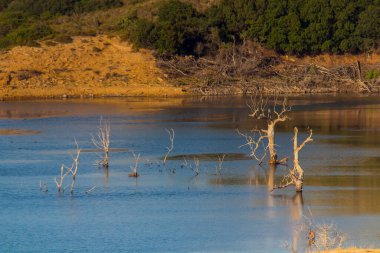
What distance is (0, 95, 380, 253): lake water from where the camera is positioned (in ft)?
73.0

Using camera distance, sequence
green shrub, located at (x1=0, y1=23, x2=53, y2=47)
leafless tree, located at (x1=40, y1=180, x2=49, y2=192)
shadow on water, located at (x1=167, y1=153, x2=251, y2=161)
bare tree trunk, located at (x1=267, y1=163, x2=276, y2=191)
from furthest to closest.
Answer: green shrub, located at (x1=0, y1=23, x2=53, y2=47) → shadow on water, located at (x1=167, y1=153, x2=251, y2=161) → bare tree trunk, located at (x1=267, y1=163, x2=276, y2=191) → leafless tree, located at (x1=40, y1=180, x2=49, y2=192)

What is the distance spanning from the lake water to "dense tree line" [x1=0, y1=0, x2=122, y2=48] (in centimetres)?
2273

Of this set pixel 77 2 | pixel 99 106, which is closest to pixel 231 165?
pixel 99 106

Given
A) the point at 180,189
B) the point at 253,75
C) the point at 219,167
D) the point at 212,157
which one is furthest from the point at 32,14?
the point at 180,189

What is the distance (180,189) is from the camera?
2881 centimetres

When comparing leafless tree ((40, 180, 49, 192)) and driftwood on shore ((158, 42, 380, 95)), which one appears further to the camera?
driftwood on shore ((158, 42, 380, 95))

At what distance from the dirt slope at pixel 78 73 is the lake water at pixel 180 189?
14.7 metres

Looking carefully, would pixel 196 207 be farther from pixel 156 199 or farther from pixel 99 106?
pixel 99 106

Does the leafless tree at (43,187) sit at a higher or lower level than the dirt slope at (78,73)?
lower

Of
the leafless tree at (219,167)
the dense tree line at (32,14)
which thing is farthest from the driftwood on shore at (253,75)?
the leafless tree at (219,167)

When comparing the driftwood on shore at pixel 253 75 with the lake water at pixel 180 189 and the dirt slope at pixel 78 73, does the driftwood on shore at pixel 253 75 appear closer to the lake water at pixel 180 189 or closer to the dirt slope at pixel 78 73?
the dirt slope at pixel 78 73

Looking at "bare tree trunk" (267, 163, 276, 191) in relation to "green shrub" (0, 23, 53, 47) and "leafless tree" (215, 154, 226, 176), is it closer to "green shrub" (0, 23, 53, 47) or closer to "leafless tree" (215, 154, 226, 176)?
"leafless tree" (215, 154, 226, 176)

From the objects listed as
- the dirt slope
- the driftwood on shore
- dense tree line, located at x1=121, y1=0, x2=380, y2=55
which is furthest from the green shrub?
the driftwood on shore

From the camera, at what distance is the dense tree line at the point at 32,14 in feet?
237
